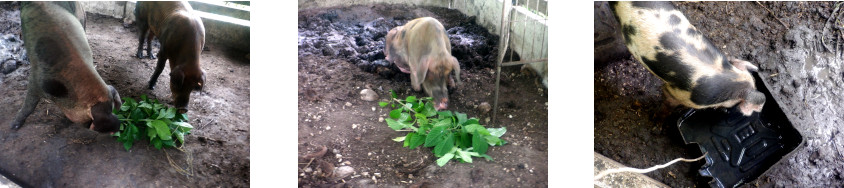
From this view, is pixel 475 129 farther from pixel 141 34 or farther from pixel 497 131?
pixel 141 34

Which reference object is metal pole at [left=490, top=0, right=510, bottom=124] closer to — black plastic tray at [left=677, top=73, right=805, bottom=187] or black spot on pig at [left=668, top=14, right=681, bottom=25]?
black spot on pig at [left=668, top=14, right=681, bottom=25]

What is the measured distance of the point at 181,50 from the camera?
1866mm

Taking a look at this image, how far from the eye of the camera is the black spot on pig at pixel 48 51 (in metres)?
1.82

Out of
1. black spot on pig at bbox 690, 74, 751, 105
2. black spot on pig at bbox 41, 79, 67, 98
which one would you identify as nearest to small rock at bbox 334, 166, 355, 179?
black spot on pig at bbox 41, 79, 67, 98

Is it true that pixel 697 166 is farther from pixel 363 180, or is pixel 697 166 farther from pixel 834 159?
pixel 363 180

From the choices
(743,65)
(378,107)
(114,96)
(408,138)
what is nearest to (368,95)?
(378,107)

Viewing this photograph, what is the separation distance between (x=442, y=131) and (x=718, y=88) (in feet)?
4.03

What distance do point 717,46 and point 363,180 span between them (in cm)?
165

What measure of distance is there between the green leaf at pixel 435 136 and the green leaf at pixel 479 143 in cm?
11

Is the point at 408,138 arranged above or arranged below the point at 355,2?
below

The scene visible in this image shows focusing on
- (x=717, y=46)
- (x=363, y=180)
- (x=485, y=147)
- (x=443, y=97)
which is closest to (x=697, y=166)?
(x=717, y=46)

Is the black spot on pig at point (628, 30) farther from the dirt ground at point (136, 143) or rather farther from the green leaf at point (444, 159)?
the dirt ground at point (136, 143)

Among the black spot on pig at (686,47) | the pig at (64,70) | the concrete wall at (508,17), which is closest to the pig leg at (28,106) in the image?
the pig at (64,70)

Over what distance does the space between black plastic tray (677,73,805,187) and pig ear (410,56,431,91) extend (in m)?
1.10
